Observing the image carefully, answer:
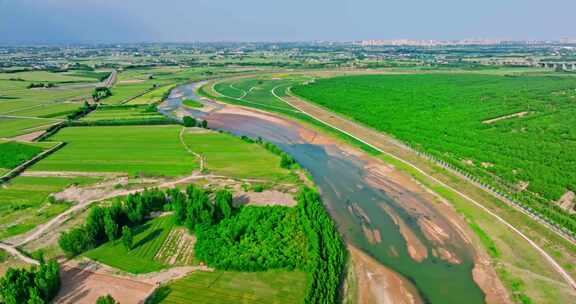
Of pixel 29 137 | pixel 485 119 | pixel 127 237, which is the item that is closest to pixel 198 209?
pixel 127 237

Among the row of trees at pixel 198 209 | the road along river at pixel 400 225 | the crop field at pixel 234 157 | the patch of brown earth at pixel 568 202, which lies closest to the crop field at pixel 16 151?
the crop field at pixel 234 157

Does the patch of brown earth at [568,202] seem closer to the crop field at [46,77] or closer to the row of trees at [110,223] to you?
the row of trees at [110,223]

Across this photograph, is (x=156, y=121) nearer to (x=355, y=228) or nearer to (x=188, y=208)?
(x=188, y=208)

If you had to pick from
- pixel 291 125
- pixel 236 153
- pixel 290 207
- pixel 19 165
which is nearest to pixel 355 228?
pixel 290 207

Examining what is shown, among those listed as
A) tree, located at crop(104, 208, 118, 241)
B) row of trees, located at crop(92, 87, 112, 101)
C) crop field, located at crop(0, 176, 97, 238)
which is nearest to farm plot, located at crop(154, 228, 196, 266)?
tree, located at crop(104, 208, 118, 241)

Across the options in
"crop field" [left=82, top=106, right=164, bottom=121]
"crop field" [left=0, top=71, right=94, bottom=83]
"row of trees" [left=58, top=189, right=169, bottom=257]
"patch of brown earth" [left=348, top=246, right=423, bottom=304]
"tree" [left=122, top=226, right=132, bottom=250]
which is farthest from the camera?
"crop field" [left=0, top=71, right=94, bottom=83]

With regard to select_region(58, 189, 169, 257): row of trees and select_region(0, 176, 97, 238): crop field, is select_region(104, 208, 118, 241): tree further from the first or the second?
select_region(0, 176, 97, 238): crop field

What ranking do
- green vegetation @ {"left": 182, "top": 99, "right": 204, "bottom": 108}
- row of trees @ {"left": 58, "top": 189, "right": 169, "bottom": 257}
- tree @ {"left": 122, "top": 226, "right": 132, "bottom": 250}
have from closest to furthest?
1. row of trees @ {"left": 58, "top": 189, "right": 169, "bottom": 257}
2. tree @ {"left": 122, "top": 226, "right": 132, "bottom": 250}
3. green vegetation @ {"left": 182, "top": 99, "right": 204, "bottom": 108}
